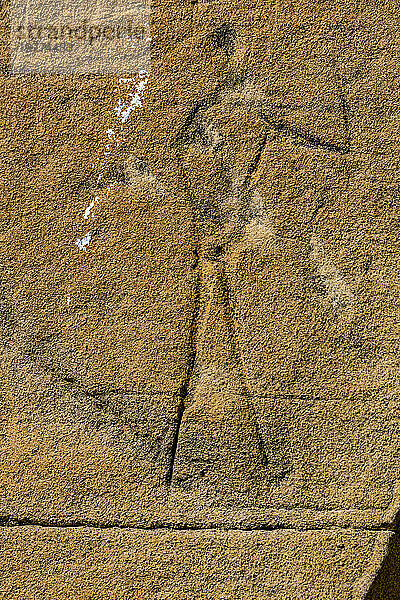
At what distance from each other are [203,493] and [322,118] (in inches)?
27.8

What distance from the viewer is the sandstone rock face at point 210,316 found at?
102 centimetres

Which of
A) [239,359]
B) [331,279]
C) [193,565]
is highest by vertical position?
[331,279]

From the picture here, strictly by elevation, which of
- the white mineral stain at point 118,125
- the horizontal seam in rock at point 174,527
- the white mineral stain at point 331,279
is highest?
the white mineral stain at point 118,125

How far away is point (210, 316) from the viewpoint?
1.03m

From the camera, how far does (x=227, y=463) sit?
1.02m

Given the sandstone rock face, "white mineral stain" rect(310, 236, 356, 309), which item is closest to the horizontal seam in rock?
the sandstone rock face

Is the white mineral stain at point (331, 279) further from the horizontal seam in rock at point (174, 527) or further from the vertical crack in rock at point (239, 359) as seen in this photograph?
the horizontal seam in rock at point (174, 527)

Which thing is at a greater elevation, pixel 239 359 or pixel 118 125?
pixel 118 125

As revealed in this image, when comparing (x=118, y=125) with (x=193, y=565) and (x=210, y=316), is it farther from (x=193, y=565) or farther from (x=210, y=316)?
(x=193, y=565)

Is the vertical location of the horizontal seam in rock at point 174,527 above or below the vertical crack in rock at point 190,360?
below

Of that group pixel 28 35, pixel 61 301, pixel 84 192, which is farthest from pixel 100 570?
pixel 28 35

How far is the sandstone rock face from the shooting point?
3.35 ft

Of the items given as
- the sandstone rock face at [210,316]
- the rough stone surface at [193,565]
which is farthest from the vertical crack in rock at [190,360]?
the rough stone surface at [193,565]

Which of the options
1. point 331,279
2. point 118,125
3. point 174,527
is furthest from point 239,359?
point 118,125
